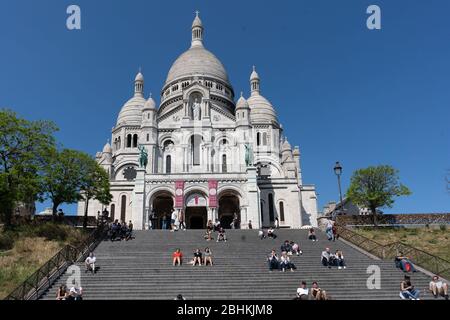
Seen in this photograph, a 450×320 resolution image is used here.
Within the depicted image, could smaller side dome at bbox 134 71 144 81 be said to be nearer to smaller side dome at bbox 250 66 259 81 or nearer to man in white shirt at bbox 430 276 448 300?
smaller side dome at bbox 250 66 259 81

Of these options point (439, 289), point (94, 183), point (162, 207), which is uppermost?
point (94, 183)

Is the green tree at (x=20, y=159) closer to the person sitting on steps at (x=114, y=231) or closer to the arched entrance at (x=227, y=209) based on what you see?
the person sitting on steps at (x=114, y=231)

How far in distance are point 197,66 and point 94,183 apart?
32692 mm

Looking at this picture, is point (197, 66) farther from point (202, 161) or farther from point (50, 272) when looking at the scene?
point (50, 272)

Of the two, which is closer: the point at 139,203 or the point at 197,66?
the point at 139,203

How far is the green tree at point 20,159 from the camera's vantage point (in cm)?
2678

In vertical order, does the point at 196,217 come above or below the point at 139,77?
below

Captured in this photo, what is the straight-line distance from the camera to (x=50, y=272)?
18484mm

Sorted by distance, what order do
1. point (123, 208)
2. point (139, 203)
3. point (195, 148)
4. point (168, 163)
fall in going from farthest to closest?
point (195, 148), point (168, 163), point (123, 208), point (139, 203)

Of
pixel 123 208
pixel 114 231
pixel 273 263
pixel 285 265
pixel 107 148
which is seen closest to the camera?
pixel 285 265

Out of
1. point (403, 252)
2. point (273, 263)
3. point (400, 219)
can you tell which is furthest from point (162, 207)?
point (403, 252)

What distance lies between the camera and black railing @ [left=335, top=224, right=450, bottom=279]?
19.0m

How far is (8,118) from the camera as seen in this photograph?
1116 inches
